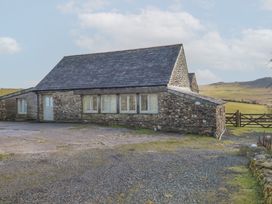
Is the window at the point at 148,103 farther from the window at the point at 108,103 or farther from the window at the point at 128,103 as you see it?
the window at the point at 108,103

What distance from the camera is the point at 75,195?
8.66 meters

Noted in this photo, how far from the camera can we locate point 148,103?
24.9 meters

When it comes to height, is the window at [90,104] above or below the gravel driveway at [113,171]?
above

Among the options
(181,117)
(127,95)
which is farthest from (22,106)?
(181,117)

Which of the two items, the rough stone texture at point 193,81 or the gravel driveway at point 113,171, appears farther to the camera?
the rough stone texture at point 193,81

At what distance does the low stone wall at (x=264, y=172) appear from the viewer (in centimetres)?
764

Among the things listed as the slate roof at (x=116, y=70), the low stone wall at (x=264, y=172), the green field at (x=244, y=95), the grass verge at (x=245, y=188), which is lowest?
the grass verge at (x=245, y=188)

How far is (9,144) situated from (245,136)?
600 inches

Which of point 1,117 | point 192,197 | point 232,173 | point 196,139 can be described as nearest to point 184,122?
point 196,139

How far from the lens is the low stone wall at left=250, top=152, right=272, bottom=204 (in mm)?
7643

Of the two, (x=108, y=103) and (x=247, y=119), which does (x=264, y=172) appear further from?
(x=247, y=119)

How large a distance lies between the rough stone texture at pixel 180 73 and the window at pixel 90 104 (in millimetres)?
6372

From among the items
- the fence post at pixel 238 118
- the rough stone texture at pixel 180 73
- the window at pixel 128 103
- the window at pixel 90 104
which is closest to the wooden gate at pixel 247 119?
the fence post at pixel 238 118

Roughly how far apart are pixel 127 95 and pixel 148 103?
6.19ft
